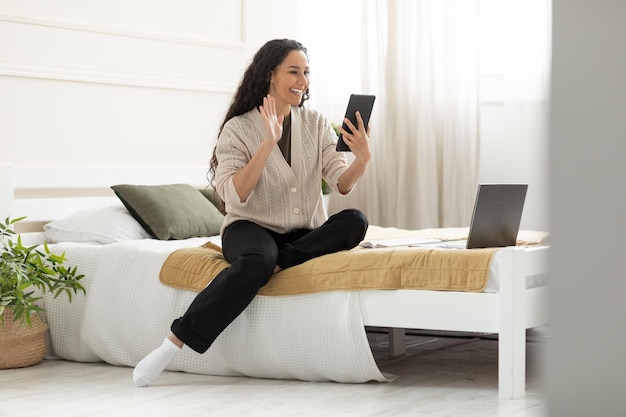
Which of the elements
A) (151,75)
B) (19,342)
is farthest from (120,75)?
(19,342)

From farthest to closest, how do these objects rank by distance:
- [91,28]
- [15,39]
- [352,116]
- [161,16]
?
[161,16] → [91,28] → [15,39] → [352,116]

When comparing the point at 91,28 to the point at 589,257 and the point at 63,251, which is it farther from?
the point at 589,257

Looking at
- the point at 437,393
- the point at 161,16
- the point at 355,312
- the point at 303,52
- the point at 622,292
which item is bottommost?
the point at 437,393

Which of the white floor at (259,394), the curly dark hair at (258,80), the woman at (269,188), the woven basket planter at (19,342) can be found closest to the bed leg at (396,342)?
the white floor at (259,394)

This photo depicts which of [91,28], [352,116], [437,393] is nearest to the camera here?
[437,393]

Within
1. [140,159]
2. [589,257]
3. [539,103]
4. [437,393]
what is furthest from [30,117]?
[589,257]

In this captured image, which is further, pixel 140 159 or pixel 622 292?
pixel 140 159

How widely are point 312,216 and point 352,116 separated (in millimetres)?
336

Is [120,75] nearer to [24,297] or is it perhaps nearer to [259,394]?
[24,297]

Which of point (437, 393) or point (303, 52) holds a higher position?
point (303, 52)

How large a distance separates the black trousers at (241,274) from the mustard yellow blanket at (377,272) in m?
0.06

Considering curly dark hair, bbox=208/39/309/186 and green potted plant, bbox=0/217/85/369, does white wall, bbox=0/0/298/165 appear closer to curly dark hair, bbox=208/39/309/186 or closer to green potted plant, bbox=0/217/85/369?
green potted plant, bbox=0/217/85/369

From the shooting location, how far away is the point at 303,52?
9.63 ft

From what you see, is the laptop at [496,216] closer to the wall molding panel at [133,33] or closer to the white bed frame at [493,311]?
the white bed frame at [493,311]
